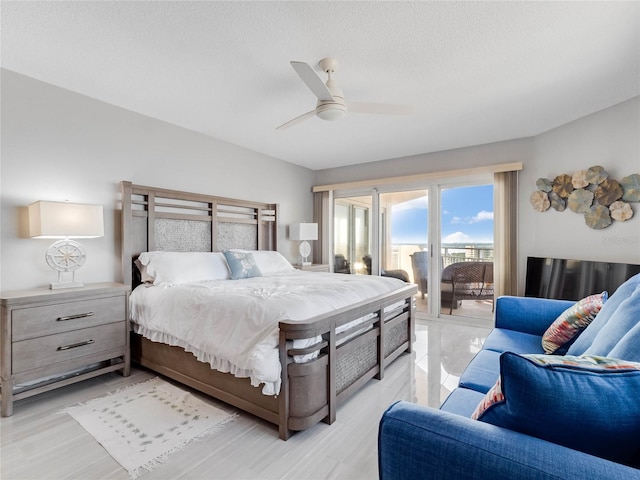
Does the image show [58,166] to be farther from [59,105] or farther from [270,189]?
[270,189]

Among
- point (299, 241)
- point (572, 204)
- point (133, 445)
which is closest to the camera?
point (133, 445)

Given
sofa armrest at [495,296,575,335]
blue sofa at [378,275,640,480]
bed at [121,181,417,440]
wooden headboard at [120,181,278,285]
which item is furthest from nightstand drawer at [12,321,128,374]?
sofa armrest at [495,296,575,335]

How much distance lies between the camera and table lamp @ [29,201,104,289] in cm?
243

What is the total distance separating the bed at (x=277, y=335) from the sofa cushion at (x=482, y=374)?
803 millimetres

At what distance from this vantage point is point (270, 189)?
504cm

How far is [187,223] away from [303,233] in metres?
1.85

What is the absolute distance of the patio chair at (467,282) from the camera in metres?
4.50

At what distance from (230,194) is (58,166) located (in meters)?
1.92

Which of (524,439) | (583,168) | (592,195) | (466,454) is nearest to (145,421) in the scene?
(466,454)

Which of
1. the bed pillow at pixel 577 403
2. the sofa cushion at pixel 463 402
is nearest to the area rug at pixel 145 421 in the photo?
the sofa cushion at pixel 463 402

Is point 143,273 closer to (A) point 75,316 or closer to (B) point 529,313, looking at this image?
(A) point 75,316

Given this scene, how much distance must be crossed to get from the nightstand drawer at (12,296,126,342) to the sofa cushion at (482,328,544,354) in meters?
2.95

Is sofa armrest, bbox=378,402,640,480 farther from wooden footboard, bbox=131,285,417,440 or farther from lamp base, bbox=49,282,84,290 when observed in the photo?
lamp base, bbox=49,282,84,290

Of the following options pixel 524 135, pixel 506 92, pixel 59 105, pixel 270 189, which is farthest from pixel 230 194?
pixel 524 135
